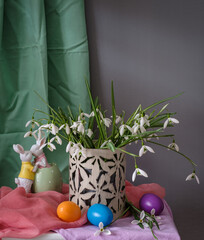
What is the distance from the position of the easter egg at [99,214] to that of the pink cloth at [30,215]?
38mm

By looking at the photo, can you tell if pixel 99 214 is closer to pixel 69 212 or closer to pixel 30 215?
pixel 69 212

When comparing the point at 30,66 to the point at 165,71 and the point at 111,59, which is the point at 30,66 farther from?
the point at 165,71

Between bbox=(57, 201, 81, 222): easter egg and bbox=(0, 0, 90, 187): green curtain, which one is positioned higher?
bbox=(0, 0, 90, 187): green curtain

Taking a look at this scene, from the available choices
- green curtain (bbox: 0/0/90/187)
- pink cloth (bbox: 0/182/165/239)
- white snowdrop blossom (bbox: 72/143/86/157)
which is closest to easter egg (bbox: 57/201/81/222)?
pink cloth (bbox: 0/182/165/239)

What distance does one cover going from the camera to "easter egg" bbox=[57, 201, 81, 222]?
1.07m

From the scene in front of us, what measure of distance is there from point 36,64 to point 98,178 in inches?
27.8

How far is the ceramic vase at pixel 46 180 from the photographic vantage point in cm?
132

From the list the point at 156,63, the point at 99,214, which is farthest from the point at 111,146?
the point at 156,63

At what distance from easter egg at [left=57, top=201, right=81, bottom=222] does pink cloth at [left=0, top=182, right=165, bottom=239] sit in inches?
0.6

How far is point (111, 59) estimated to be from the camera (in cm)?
178

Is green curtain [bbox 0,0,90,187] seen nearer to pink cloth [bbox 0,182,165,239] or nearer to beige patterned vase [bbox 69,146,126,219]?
pink cloth [bbox 0,182,165,239]

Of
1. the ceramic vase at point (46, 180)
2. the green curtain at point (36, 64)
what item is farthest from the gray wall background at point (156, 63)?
the ceramic vase at point (46, 180)

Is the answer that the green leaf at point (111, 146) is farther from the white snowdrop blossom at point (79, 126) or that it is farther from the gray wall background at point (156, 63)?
the gray wall background at point (156, 63)

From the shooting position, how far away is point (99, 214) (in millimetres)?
1041
